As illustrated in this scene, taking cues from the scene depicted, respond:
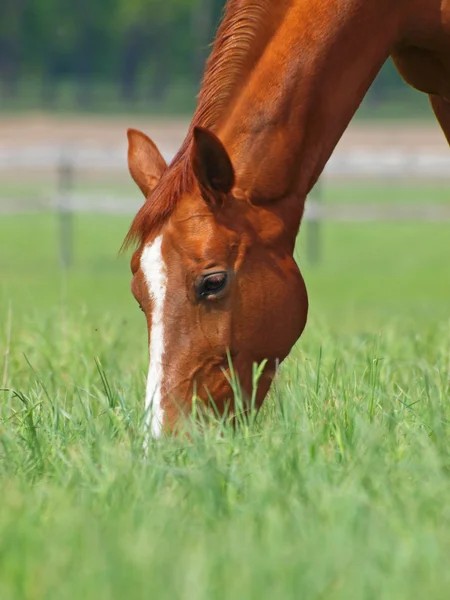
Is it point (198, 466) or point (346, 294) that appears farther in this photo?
point (346, 294)

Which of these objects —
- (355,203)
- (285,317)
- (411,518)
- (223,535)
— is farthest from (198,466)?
(355,203)

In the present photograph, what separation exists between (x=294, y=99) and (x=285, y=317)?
71 cm

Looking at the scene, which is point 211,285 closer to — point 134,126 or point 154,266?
point 154,266

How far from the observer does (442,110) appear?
4.89 metres

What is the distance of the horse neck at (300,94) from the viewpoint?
161 inches

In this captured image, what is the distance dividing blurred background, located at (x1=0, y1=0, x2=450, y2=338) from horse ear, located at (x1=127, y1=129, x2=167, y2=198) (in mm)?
614

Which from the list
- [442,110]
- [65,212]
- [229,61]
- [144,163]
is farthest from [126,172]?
[229,61]

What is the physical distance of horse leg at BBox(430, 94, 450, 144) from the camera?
192 inches

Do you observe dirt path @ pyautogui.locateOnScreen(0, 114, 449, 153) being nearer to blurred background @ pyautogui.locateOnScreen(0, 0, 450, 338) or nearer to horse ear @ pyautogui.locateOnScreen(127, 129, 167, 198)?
blurred background @ pyautogui.locateOnScreen(0, 0, 450, 338)

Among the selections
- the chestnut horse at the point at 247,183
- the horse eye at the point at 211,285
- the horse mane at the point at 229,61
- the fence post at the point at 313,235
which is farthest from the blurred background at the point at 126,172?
the horse mane at the point at 229,61

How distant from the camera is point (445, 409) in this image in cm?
397

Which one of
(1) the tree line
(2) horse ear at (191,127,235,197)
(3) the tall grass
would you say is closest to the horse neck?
(2) horse ear at (191,127,235,197)

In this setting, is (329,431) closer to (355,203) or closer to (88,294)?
(88,294)

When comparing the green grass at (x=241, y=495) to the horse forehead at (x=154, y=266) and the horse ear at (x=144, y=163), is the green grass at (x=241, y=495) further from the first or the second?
the horse ear at (x=144, y=163)
